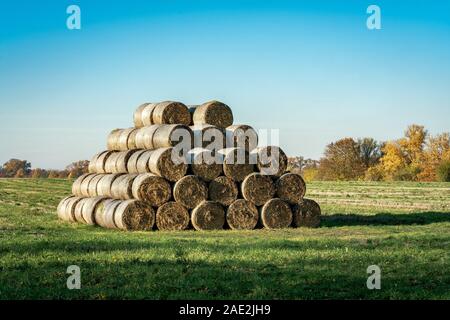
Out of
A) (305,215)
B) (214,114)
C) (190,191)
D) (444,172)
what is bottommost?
(305,215)

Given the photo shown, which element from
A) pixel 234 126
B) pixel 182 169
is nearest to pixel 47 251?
pixel 182 169

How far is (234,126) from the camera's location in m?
20.9

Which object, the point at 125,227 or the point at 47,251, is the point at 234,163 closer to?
the point at 125,227

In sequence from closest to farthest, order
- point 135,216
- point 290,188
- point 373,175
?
point 135,216 → point 290,188 → point 373,175

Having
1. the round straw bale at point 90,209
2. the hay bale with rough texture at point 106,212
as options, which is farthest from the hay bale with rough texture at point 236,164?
the round straw bale at point 90,209

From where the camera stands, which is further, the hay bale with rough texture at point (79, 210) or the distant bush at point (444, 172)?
the distant bush at point (444, 172)

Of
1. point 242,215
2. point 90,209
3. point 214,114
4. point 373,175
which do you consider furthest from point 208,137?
point 373,175

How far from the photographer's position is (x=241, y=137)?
20.7 m

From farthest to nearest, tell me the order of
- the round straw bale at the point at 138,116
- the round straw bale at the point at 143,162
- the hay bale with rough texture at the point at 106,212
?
1. the round straw bale at the point at 138,116
2. the round straw bale at the point at 143,162
3. the hay bale with rough texture at the point at 106,212

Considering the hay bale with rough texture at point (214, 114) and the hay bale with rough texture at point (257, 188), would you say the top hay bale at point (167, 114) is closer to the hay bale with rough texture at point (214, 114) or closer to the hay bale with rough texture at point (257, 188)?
the hay bale with rough texture at point (214, 114)

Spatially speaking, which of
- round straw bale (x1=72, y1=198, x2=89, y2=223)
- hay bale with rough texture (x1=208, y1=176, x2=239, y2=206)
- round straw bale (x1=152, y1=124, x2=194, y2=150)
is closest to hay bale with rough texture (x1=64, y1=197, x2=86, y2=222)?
round straw bale (x1=72, y1=198, x2=89, y2=223)

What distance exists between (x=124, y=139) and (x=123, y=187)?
3.05 m

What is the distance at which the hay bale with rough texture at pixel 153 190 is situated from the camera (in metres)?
19.2

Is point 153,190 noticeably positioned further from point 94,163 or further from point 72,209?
point 94,163
